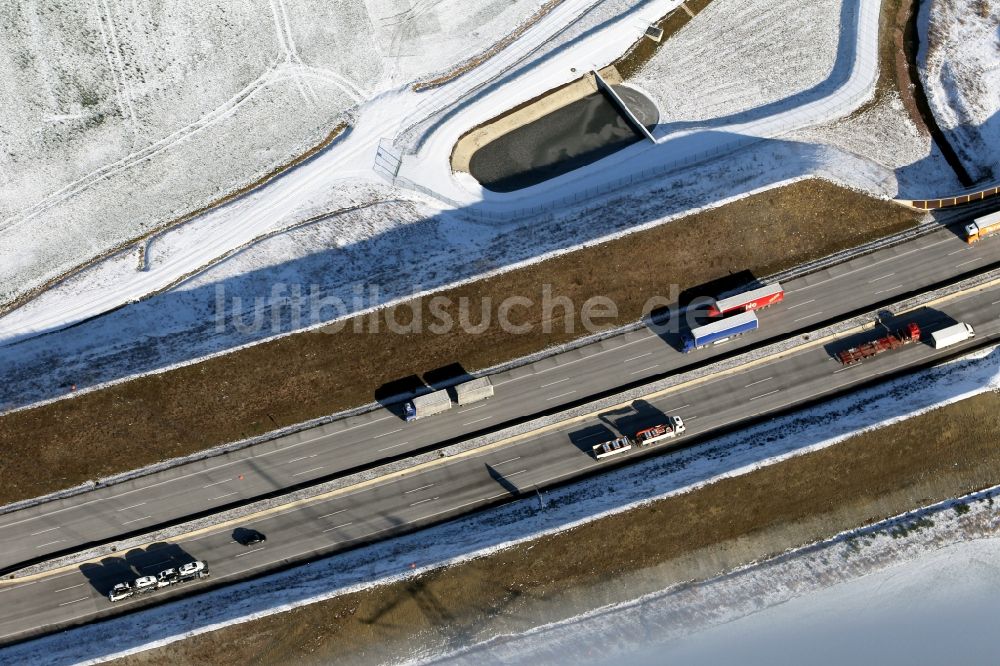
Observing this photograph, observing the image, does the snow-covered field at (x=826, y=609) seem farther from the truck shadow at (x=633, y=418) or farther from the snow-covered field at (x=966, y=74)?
the snow-covered field at (x=966, y=74)

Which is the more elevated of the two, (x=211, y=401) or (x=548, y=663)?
(x=211, y=401)

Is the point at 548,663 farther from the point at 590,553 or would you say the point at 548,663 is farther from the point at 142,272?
the point at 142,272

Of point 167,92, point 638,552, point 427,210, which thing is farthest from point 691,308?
point 167,92

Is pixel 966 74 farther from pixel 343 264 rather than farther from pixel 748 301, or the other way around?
pixel 343 264

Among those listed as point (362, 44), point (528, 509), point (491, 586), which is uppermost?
point (362, 44)

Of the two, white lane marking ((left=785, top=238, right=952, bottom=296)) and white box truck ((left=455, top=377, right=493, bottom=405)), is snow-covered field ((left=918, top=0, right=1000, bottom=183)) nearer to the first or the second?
white lane marking ((left=785, top=238, right=952, bottom=296))

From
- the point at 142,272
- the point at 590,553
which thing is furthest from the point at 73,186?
the point at 590,553

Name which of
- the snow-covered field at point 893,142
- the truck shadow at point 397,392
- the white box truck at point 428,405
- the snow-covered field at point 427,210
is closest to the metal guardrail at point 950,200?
the snow-covered field at point 893,142

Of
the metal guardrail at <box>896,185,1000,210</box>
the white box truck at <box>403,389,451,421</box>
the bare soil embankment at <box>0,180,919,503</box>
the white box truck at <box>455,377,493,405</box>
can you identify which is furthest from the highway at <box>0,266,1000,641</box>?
the metal guardrail at <box>896,185,1000,210</box>
